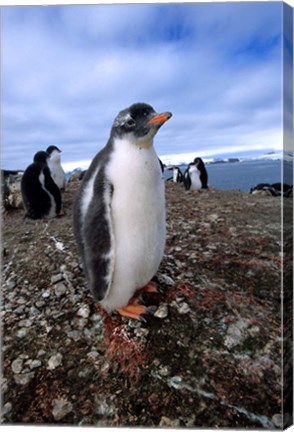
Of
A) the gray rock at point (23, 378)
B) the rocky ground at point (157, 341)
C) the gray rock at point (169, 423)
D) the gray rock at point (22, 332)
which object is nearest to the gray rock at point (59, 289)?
the rocky ground at point (157, 341)

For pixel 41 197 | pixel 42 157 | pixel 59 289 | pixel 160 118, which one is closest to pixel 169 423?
pixel 59 289

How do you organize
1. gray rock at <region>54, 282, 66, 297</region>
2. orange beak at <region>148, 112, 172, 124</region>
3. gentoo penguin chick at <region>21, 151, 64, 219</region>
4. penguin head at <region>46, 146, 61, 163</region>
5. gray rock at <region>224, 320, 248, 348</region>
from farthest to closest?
gentoo penguin chick at <region>21, 151, 64, 219</region>
gray rock at <region>54, 282, 66, 297</region>
penguin head at <region>46, 146, 61, 163</region>
gray rock at <region>224, 320, 248, 348</region>
orange beak at <region>148, 112, 172, 124</region>

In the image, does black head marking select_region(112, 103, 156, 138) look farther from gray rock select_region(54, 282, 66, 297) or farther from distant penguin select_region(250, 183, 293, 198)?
gray rock select_region(54, 282, 66, 297)

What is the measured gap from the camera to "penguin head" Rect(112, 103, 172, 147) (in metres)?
1.11

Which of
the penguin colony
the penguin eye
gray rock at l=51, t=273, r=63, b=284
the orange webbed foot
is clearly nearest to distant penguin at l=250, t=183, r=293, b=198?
the penguin colony

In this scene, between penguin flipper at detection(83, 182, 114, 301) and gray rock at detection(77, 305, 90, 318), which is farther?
gray rock at detection(77, 305, 90, 318)

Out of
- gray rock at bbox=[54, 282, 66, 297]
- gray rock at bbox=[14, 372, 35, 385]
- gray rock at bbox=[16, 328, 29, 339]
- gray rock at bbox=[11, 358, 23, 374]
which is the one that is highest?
gray rock at bbox=[54, 282, 66, 297]

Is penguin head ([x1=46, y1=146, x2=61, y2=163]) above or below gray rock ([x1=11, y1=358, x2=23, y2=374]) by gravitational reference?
above

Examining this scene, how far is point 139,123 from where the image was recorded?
3.68 feet

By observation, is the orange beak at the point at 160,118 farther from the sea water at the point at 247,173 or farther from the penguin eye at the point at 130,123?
the sea water at the point at 247,173

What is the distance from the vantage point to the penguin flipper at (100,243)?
118cm

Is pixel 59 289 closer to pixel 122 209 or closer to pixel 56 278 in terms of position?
pixel 56 278

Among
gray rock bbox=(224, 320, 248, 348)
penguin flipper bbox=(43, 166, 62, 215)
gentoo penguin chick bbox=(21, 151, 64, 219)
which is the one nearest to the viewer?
gray rock bbox=(224, 320, 248, 348)

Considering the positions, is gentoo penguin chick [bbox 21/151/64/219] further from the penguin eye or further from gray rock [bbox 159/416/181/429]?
gray rock [bbox 159/416/181/429]
